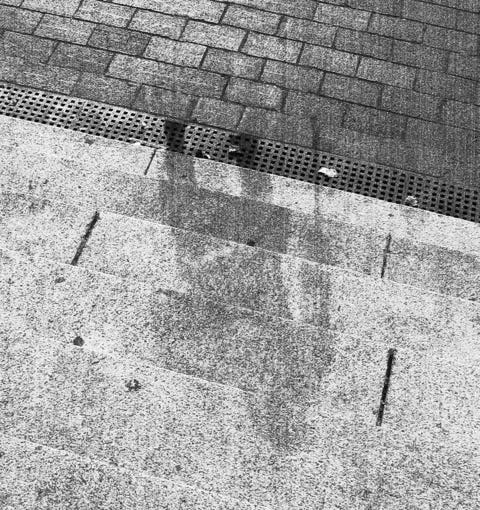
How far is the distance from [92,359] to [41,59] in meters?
3.05

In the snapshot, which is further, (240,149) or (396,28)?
(396,28)

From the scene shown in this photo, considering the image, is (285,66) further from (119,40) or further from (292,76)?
(119,40)

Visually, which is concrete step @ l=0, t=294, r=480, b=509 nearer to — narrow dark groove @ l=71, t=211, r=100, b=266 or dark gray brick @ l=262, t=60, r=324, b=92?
narrow dark groove @ l=71, t=211, r=100, b=266

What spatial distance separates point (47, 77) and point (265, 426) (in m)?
3.40

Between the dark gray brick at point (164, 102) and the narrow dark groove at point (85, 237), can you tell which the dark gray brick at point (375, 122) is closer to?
the dark gray brick at point (164, 102)

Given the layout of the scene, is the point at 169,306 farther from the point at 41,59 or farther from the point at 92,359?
the point at 41,59

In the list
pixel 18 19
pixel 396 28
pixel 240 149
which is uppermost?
pixel 396 28

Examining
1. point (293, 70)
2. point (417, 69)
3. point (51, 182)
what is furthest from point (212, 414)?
point (417, 69)

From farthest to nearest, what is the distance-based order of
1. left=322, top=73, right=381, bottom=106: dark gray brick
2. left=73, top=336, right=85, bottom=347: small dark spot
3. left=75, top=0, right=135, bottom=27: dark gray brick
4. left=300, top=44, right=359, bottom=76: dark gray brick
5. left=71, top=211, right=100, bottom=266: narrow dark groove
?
left=75, top=0, right=135, bottom=27: dark gray brick → left=300, top=44, right=359, bottom=76: dark gray brick → left=322, top=73, right=381, bottom=106: dark gray brick → left=71, top=211, right=100, bottom=266: narrow dark groove → left=73, top=336, right=85, bottom=347: small dark spot

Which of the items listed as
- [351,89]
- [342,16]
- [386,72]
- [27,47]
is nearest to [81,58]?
[27,47]

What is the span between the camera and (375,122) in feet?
17.2

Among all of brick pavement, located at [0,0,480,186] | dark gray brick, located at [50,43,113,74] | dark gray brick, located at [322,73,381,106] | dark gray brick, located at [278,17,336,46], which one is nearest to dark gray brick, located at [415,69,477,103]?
brick pavement, located at [0,0,480,186]

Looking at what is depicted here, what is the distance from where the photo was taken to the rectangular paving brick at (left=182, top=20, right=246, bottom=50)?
5.76m

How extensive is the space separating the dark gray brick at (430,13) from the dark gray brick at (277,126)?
186 centimetres
